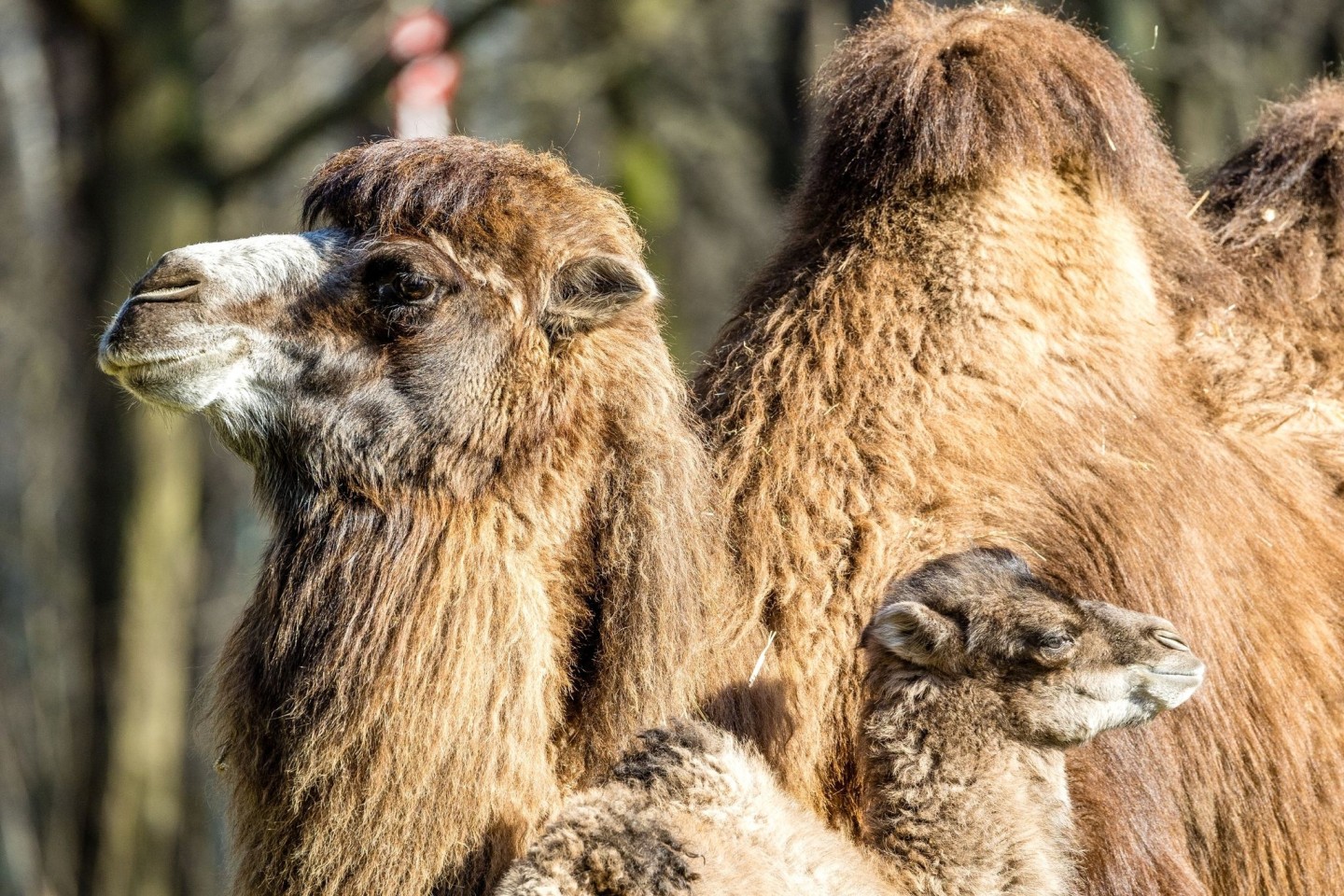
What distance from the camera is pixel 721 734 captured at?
10.8 ft

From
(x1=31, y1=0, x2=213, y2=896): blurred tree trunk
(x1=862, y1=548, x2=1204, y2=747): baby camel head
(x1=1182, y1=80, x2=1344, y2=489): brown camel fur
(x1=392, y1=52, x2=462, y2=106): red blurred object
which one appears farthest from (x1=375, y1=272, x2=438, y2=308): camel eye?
(x1=392, y1=52, x2=462, y2=106): red blurred object

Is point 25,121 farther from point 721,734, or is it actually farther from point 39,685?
point 721,734

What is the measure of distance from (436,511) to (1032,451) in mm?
1386

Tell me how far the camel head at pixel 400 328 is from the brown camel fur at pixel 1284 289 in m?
1.67

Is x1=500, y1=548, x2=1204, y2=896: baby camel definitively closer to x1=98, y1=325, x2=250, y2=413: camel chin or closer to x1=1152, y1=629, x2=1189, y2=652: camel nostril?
x1=1152, y1=629, x2=1189, y2=652: camel nostril

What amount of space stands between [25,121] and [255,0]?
2636 mm

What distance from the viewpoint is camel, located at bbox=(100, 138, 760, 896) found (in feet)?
11.0

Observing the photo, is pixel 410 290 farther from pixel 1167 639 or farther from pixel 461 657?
pixel 1167 639

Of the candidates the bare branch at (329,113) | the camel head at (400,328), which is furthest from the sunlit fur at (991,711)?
the bare branch at (329,113)

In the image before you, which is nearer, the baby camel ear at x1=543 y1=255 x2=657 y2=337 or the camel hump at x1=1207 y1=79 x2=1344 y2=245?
the baby camel ear at x1=543 y1=255 x2=657 y2=337

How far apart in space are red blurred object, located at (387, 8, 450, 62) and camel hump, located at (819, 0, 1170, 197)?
5219 mm

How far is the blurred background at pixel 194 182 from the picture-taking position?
929 cm

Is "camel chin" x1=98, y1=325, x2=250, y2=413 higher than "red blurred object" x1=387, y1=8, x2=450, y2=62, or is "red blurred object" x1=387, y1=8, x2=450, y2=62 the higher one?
"red blurred object" x1=387, y1=8, x2=450, y2=62

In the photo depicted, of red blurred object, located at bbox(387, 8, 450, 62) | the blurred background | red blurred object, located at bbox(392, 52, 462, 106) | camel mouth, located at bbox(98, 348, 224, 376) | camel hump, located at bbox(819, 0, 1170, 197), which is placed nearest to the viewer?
camel mouth, located at bbox(98, 348, 224, 376)
